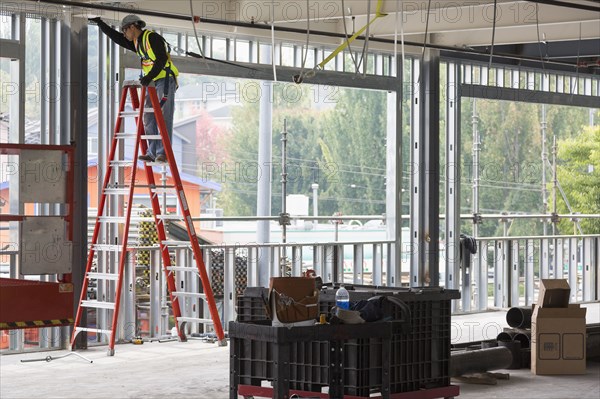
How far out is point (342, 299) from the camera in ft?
19.5

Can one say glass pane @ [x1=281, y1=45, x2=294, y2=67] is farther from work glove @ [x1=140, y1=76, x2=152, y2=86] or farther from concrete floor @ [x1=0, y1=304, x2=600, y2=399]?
concrete floor @ [x1=0, y1=304, x2=600, y2=399]

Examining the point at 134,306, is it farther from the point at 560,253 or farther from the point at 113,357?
the point at 560,253

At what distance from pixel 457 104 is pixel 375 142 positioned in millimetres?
20158

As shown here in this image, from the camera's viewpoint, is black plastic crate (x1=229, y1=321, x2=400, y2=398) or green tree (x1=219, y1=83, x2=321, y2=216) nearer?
black plastic crate (x1=229, y1=321, x2=400, y2=398)

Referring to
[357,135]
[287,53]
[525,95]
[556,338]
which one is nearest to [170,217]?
[556,338]

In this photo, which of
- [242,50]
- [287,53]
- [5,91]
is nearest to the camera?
[5,91]

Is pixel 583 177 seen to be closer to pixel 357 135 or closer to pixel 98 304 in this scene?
pixel 357 135

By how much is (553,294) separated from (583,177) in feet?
49.4

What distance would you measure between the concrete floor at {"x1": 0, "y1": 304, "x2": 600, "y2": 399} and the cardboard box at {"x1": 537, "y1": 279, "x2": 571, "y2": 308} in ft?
1.93

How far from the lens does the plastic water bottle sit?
585cm

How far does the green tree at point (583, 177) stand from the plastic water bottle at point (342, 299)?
53.6 ft

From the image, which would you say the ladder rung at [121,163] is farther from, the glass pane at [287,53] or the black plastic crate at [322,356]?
the black plastic crate at [322,356]

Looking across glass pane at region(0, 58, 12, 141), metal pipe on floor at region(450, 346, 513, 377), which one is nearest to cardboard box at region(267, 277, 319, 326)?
metal pipe on floor at region(450, 346, 513, 377)

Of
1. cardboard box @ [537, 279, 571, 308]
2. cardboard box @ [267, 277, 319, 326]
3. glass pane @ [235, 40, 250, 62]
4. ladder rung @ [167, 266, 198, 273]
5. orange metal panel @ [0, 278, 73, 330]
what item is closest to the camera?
cardboard box @ [267, 277, 319, 326]
